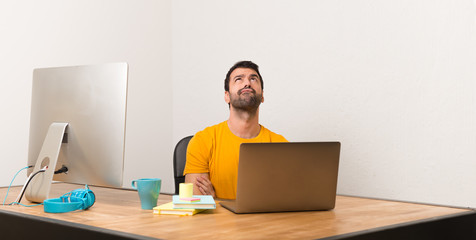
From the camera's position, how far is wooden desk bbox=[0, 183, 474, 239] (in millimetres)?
1165

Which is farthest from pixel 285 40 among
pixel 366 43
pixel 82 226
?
pixel 82 226

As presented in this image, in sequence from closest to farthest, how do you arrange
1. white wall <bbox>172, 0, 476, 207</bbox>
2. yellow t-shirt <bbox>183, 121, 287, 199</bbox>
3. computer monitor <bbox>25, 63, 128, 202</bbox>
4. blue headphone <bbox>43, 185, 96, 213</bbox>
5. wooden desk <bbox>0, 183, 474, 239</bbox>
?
1. wooden desk <bbox>0, 183, 474, 239</bbox>
2. blue headphone <bbox>43, 185, 96, 213</bbox>
3. computer monitor <bbox>25, 63, 128, 202</bbox>
4. yellow t-shirt <bbox>183, 121, 287, 199</bbox>
5. white wall <bbox>172, 0, 476, 207</bbox>

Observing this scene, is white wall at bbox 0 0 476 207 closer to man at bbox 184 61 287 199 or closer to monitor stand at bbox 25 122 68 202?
man at bbox 184 61 287 199

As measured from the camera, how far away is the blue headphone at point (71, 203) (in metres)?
1.54

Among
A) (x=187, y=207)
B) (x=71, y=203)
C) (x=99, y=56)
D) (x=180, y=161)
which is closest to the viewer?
(x=187, y=207)

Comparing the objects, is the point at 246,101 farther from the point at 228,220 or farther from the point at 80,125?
the point at 228,220

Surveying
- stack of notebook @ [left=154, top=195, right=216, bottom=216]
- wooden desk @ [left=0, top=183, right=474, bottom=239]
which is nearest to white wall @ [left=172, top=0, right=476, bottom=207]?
wooden desk @ [left=0, top=183, right=474, bottom=239]

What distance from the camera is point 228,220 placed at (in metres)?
1.33

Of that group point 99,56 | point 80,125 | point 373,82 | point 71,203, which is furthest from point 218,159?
point 99,56

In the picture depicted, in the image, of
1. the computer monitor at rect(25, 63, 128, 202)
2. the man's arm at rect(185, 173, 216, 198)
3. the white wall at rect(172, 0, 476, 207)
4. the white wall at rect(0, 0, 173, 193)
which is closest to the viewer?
the computer monitor at rect(25, 63, 128, 202)

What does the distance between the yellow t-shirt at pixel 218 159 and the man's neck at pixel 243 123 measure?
3 cm

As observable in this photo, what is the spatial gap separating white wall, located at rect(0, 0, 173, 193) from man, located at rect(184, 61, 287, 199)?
1.39 m

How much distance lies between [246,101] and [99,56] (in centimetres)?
165

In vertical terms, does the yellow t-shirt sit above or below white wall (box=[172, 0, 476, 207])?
below
